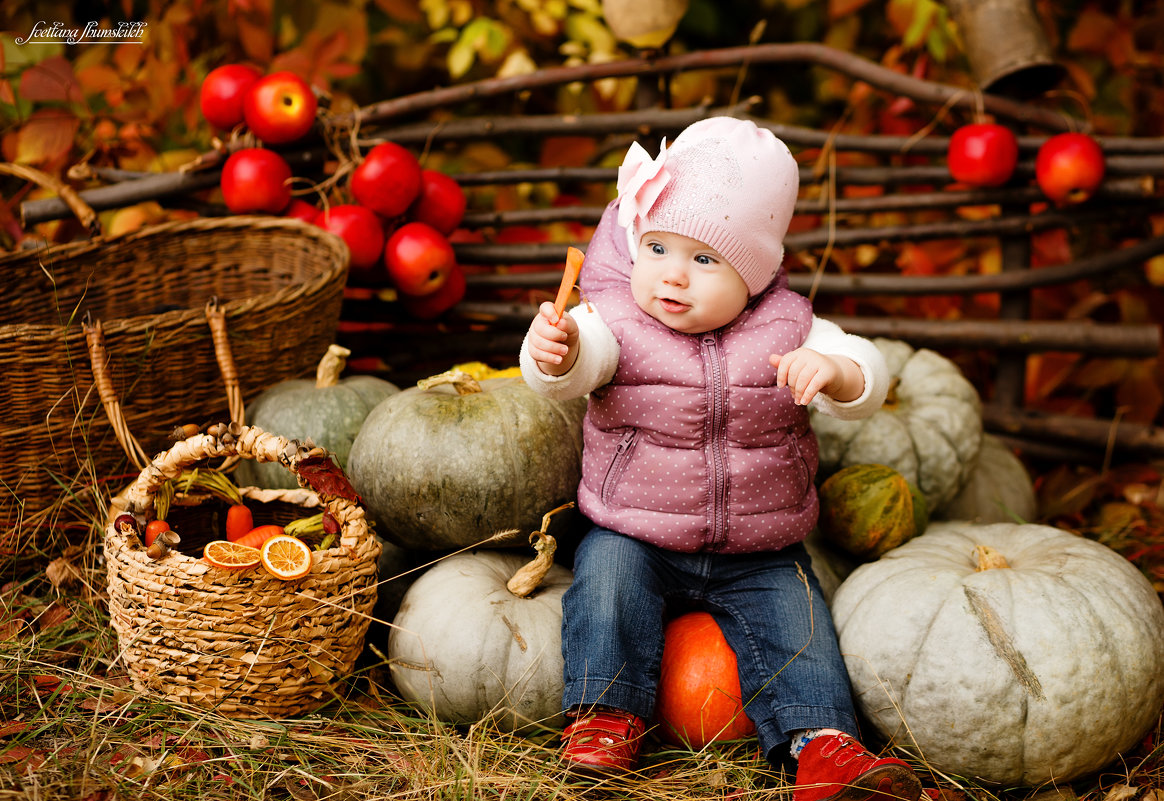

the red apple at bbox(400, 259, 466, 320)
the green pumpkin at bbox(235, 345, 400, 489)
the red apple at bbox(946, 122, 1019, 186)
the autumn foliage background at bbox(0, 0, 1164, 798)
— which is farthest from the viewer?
the autumn foliage background at bbox(0, 0, 1164, 798)

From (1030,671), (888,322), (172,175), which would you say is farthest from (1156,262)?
(172,175)

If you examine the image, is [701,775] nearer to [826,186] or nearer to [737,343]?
[737,343]

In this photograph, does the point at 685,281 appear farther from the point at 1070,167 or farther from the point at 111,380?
the point at 1070,167

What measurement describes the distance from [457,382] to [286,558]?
0.61 metres

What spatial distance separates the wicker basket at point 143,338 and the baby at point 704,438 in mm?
944

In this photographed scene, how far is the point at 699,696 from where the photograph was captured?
1.89 m

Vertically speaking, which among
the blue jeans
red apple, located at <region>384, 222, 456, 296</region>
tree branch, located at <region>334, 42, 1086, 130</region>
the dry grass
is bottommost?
the dry grass

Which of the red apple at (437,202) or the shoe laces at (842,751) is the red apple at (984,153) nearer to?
the red apple at (437,202)

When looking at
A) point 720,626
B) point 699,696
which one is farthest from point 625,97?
point 699,696

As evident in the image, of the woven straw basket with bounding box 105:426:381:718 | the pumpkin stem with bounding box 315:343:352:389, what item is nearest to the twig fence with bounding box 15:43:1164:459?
the pumpkin stem with bounding box 315:343:352:389

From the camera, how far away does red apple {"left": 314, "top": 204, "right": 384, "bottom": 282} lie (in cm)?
278

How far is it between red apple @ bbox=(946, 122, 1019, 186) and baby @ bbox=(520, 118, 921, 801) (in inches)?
42.8

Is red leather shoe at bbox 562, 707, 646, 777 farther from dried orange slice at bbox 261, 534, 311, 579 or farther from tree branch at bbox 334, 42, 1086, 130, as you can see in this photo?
tree branch at bbox 334, 42, 1086, 130

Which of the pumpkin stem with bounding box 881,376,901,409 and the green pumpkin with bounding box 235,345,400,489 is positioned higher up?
the pumpkin stem with bounding box 881,376,901,409
